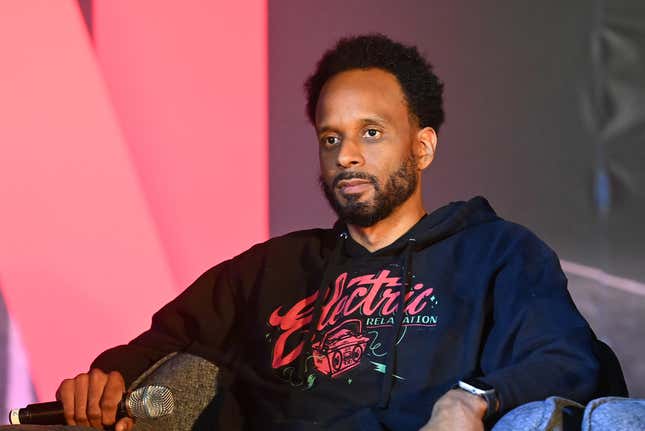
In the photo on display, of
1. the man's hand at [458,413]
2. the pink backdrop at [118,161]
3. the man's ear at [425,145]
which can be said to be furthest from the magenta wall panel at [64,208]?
the man's hand at [458,413]

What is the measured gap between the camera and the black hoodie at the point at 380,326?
73.1 inches

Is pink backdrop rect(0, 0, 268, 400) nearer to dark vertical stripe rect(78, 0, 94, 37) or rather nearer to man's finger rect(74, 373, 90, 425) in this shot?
dark vertical stripe rect(78, 0, 94, 37)

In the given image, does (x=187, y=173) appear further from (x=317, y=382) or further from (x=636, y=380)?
(x=636, y=380)

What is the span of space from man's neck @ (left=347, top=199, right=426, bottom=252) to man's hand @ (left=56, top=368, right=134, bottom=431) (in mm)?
672

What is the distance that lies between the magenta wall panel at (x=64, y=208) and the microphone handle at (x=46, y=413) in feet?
3.51

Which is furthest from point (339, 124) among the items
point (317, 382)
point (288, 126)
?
point (288, 126)

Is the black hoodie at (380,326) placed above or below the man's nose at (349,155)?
below

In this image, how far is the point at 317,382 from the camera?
6.82 feet

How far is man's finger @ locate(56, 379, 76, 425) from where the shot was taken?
6.39ft

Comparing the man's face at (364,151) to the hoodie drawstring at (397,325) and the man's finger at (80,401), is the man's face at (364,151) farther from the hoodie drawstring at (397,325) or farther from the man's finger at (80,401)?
the man's finger at (80,401)

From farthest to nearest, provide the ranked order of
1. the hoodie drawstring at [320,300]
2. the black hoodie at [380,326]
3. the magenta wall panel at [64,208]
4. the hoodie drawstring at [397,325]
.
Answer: the magenta wall panel at [64,208] → the hoodie drawstring at [320,300] → the hoodie drawstring at [397,325] → the black hoodie at [380,326]

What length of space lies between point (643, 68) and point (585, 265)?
2.04ft

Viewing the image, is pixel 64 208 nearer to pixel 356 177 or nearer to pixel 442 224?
pixel 356 177

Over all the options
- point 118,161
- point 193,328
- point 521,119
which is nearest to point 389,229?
point 193,328
